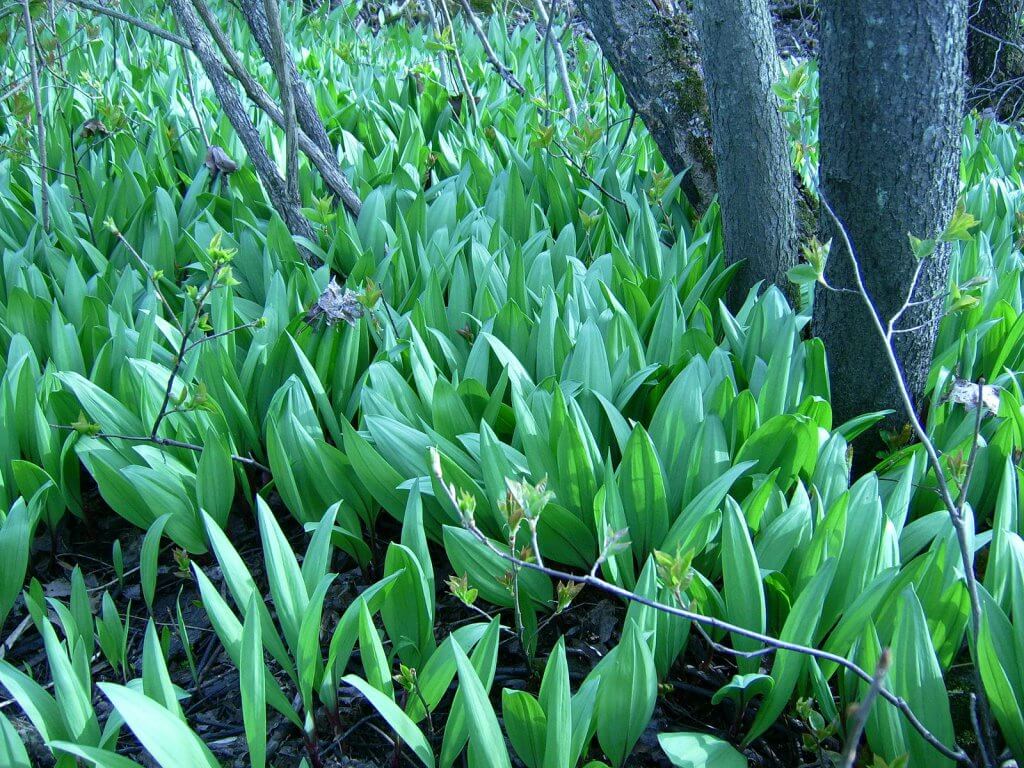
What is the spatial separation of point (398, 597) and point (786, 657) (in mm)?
517

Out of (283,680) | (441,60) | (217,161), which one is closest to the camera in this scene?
(283,680)

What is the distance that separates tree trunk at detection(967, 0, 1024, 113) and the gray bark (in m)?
3.07

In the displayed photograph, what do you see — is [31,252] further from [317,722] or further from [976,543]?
[976,543]

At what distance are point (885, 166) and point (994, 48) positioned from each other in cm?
318

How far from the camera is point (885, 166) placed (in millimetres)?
1541

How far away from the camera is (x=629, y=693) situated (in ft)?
3.52

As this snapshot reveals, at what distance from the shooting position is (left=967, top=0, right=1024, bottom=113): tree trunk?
3891 millimetres

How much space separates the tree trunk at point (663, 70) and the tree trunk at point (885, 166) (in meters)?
0.83

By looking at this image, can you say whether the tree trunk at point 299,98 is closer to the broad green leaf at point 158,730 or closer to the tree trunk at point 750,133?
the tree trunk at point 750,133

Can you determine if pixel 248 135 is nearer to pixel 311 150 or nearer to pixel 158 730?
pixel 311 150

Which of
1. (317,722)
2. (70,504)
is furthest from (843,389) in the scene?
(70,504)

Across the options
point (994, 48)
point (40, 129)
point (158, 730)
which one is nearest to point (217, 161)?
point (40, 129)

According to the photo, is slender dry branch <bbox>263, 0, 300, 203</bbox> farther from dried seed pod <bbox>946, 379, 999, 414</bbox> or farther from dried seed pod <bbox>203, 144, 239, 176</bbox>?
dried seed pod <bbox>946, 379, 999, 414</bbox>

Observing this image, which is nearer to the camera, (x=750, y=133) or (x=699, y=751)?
(x=699, y=751)
